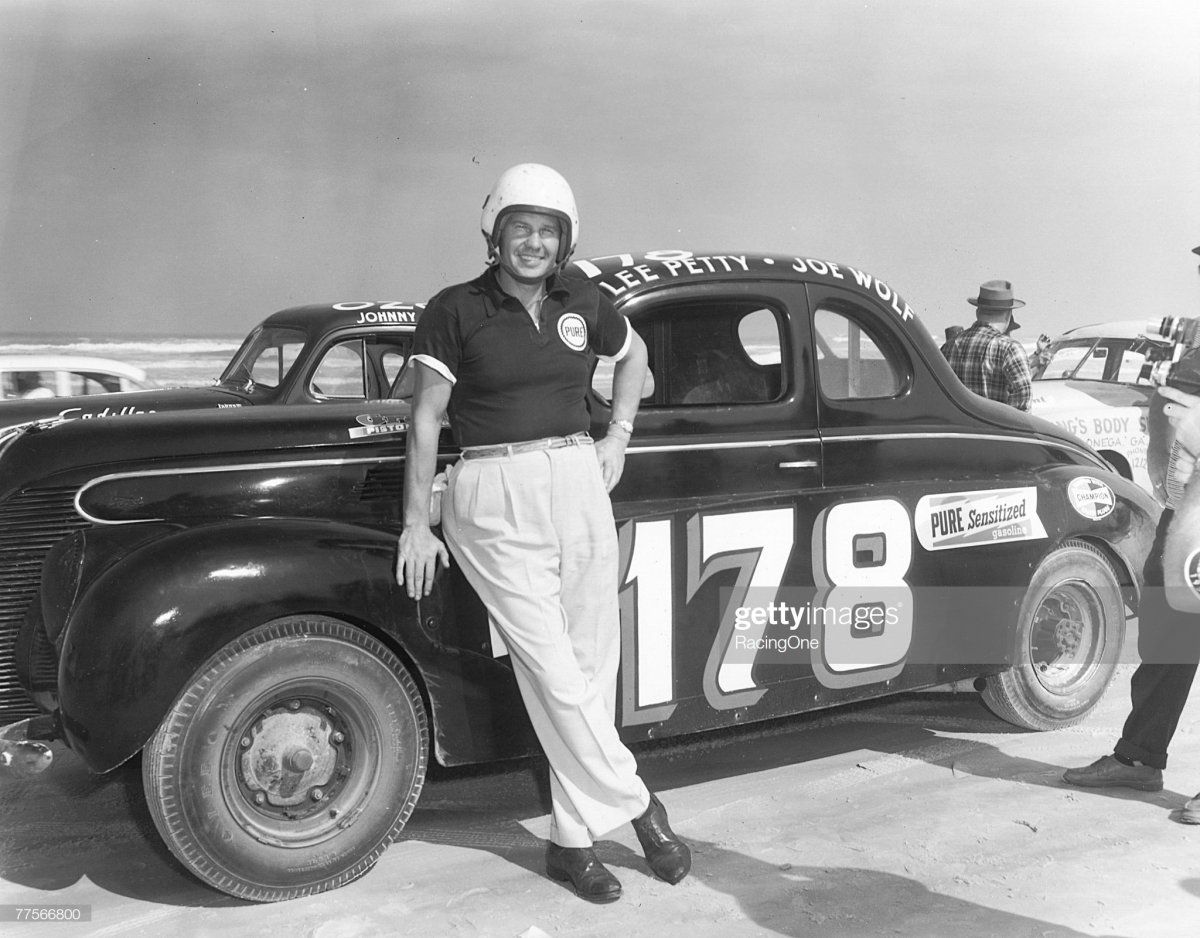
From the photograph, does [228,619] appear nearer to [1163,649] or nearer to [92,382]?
[1163,649]

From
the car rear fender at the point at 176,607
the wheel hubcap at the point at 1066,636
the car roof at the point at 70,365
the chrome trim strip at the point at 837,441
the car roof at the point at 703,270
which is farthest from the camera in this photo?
the car roof at the point at 70,365

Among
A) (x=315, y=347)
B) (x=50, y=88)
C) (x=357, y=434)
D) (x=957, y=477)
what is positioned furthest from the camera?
(x=50, y=88)

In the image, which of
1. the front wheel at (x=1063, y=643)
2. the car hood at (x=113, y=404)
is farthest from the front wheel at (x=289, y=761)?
the car hood at (x=113, y=404)

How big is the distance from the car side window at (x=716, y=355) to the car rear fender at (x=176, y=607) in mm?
1307

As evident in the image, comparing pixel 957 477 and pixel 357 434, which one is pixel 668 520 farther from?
pixel 957 477

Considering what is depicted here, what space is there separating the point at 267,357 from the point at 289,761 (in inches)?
206

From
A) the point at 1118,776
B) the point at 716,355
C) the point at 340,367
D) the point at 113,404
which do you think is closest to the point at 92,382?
the point at 113,404

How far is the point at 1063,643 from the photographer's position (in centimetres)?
511

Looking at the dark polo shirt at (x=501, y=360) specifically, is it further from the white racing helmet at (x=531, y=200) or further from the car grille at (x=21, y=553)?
the car grille at (x=21, y=553)

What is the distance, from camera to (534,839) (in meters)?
3.95

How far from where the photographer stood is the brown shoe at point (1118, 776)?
4293 mm

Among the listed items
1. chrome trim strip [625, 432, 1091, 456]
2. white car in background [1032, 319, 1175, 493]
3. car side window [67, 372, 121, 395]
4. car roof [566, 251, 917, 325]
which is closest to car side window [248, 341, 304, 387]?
car side window [67, 372, 121, 395]

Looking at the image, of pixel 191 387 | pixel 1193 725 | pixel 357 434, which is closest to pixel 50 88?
pixel 191 387

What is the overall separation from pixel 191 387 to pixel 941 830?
5908mm
